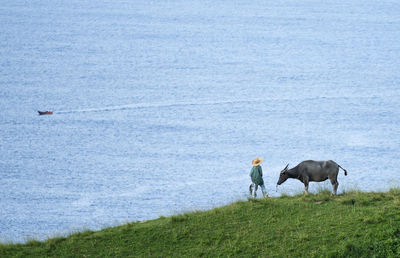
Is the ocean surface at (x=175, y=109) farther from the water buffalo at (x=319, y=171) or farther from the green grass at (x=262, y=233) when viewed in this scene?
the green grass at (x=262, y=233)

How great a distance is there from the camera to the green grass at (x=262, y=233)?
18719 millimetres

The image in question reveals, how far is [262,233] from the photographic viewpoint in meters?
19.8

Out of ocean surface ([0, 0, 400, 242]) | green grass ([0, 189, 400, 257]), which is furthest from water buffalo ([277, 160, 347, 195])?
ocean surface ([0, 0, 400, 242])

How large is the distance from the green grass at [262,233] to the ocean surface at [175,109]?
7.44 feet

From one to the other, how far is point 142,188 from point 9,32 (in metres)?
75.5

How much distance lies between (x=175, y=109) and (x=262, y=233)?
2478 inches

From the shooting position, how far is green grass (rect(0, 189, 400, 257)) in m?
18.7

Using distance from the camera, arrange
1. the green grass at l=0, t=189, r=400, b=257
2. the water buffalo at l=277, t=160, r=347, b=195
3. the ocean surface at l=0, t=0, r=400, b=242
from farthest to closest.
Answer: the ocean surface at l=0, t=0, r=400, b=242, the water buffalo at l=277, t=160, r=347, b=195, the green grass at l=0, t=189, r=400, b=257

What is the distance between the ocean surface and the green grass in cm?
227

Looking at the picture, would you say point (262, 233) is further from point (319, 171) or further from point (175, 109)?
point (175, 109)

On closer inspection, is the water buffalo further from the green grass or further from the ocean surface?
the ocean surface

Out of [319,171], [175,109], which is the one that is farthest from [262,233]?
[175,109]

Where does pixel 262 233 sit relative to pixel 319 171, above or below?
below

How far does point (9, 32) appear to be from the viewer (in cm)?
12650
